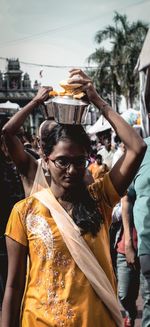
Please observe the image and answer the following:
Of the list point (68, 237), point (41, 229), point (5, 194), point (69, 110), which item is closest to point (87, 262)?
point (68, 237)

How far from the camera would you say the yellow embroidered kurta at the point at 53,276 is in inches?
84.7

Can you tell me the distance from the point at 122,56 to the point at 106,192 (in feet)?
102

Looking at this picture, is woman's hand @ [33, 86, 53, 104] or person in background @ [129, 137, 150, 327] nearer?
woman's hand @ [33, 86, 53, 104]

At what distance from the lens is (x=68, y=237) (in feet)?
7.27

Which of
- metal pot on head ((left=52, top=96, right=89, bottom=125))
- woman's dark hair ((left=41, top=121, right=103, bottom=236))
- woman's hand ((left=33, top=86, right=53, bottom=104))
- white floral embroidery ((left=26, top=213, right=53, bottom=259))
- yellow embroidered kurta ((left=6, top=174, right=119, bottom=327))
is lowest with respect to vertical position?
yellow embroidered kurta ((left=6, top=174, right=119, bottom=327))

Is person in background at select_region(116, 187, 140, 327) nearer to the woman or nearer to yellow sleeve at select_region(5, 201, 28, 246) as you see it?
the woman

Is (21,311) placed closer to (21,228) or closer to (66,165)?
(21,228)

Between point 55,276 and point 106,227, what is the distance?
330 mm

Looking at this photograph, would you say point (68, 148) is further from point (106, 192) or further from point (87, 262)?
point (87, 262)

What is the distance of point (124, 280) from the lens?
4230mm

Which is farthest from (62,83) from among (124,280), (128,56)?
(128,56)

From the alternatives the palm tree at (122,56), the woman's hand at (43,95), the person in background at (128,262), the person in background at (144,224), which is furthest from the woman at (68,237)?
the palm tree at (122,56)

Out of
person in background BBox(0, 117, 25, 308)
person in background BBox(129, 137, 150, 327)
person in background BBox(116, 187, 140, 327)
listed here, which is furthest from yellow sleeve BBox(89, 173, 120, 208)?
person in background BBox(0, 117, 25, 308)

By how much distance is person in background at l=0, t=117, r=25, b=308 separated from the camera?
448 centimetres
